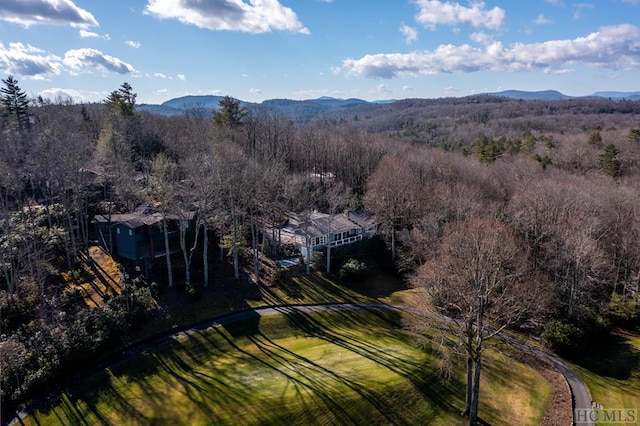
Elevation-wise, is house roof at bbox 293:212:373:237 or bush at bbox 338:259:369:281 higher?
house roof at bbox 293:212:373:237

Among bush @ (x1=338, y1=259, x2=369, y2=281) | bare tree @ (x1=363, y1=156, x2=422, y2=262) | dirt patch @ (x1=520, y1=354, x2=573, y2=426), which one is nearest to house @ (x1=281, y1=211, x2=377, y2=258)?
bare tree @ (x1=363, y1=156, x2=422, y2=262)

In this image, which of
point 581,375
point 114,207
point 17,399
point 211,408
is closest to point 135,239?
point 114,207

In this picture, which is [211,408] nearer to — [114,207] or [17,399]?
[17,399]

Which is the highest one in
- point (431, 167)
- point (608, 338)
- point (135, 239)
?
point (431, 167)

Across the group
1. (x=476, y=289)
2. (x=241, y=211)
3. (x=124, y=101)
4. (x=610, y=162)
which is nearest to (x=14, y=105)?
(x=124, y=101)

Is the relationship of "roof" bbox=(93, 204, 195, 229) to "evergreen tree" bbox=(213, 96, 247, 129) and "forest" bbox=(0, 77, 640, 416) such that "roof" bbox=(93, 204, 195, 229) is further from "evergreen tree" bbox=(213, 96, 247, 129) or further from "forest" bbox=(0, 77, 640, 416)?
"evergreen tree" bbox=(213, 96, 247, 129)

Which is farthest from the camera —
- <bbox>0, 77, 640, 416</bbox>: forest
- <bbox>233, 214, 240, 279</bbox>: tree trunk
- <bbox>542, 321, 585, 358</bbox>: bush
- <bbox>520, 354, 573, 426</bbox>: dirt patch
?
<bbox>233, 214, 240, 279</bbox>: tree trunk
